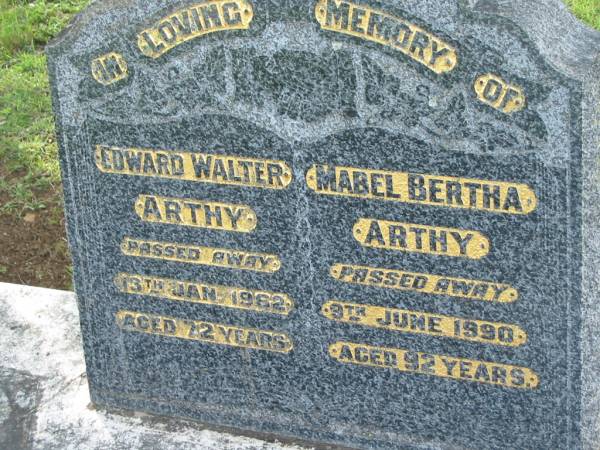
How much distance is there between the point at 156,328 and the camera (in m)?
3.55

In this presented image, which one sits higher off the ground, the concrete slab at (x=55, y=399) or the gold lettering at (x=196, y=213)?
the gold lettering at (x=196, y=213)

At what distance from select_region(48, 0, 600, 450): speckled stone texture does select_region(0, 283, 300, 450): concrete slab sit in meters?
0.08

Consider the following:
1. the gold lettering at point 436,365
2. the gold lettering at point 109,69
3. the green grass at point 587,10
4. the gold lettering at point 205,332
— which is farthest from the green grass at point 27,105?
the green grass at point 587,10

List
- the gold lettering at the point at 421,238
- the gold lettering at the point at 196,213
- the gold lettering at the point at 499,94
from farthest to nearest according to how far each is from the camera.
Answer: the gold lettering at the point at 196,213, the gold lettering at the point at 421,238, the gold lettering at the point at 499,94

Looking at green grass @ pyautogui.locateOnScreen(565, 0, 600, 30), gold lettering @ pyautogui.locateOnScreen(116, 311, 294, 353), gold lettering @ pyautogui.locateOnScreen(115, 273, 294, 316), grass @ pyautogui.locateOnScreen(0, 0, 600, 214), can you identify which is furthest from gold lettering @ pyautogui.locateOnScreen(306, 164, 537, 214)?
green grass @ pyautogui.locateOnScreen(565, 0, 600, 30)

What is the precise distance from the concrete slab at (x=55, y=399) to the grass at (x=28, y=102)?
1213 mm

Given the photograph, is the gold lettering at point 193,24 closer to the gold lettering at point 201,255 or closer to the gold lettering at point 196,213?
the gold lettering at point 196,213

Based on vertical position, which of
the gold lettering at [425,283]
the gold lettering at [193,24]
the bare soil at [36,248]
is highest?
the gold lettering at [193,24]

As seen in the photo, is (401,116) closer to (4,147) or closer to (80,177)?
(80,177)

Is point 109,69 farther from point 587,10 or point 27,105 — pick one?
point 587,10

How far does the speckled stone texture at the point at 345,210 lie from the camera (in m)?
2.80

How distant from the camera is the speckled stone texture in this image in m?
2.80

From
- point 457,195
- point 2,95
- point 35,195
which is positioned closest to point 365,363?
point 457,195

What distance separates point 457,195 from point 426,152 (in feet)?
0.49
